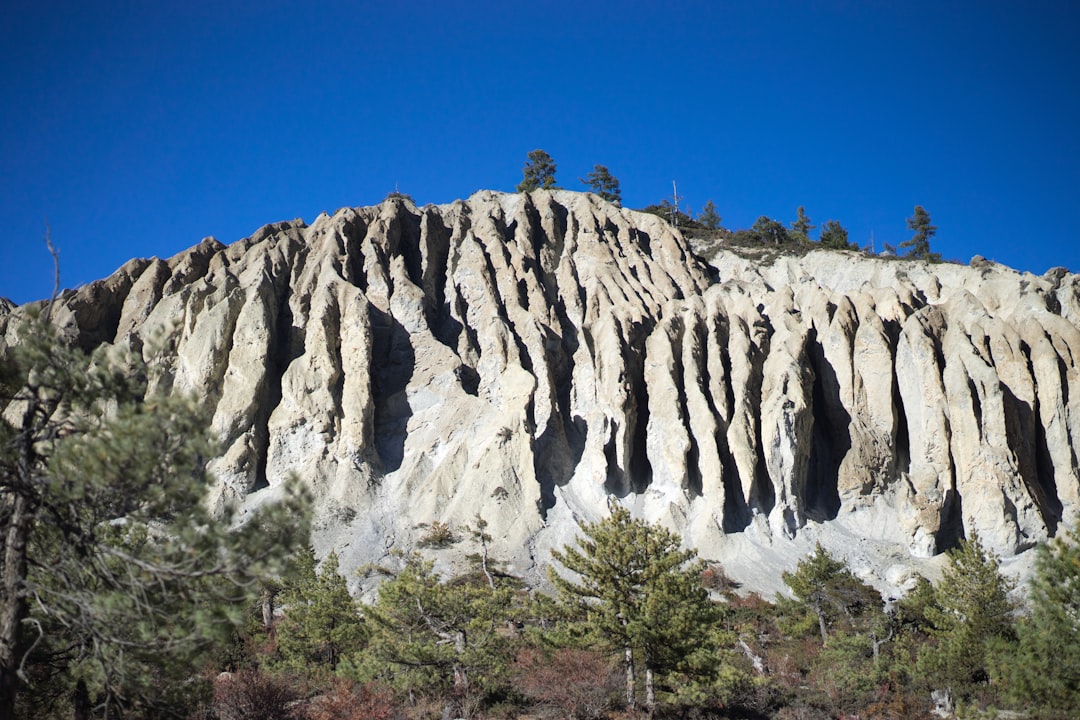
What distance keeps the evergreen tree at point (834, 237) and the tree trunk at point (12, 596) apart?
66.4 metres

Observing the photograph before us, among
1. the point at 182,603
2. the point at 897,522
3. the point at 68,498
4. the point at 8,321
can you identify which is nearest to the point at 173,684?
the point at 182,603

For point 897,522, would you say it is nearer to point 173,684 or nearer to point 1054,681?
→ point 1054,681

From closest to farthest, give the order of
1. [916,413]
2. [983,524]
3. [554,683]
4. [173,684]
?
[173,684]
[554,683]
[983,524]
[916,413]

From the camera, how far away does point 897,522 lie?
132 feet

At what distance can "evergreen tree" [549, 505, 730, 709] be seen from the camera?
18328 millimetres

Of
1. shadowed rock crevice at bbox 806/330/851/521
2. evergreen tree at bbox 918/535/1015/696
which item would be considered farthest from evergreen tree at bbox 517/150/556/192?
evergreen tree at bbox 918/535/1015/696

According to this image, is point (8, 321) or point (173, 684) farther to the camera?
point (8, 321)

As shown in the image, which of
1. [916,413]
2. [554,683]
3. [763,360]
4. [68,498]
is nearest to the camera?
[68,498]

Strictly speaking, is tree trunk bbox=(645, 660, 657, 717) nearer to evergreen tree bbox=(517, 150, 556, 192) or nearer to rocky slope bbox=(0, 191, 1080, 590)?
rocky slope bbox=(0, 191, 1080, 590)

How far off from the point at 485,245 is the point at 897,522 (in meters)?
33.8

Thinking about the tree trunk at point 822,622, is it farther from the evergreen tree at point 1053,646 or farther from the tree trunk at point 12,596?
the tree trunk at point 12,596

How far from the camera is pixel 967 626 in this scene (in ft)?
71.1

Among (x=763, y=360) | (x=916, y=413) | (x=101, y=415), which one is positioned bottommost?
(x=101, y=415)

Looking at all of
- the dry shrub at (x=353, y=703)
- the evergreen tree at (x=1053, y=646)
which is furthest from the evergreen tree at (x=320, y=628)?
the evergreen tree at (x=1053, y=646)
